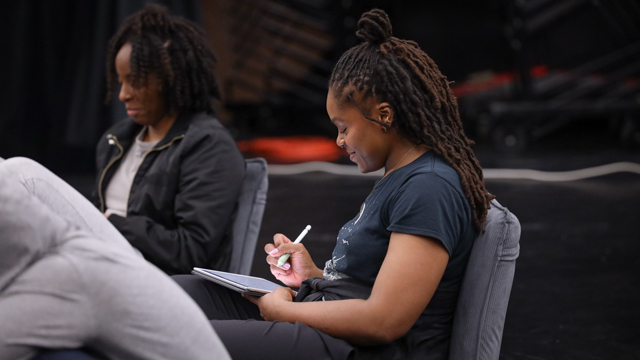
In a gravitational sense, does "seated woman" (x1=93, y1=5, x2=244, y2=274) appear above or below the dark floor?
above

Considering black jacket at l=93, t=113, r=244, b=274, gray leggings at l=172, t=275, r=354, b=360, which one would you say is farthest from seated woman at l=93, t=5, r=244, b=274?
gray leggings at l=172, t=275, r=354, b=360

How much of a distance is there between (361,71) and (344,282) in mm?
393

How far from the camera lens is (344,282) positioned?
1190mm

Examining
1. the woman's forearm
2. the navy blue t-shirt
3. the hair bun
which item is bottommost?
the woman's forearm

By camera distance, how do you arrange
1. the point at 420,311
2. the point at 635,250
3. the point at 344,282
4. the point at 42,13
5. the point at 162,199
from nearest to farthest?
the point at 420,311, the point at 344,282, the point at 162,199, the point at 635,250, the point at 42,13

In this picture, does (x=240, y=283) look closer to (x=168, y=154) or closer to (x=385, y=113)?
(x=385, y=113)

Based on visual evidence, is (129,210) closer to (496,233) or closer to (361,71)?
(361,71)

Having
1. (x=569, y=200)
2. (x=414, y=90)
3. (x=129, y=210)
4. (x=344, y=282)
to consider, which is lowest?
(x=569, y=200)

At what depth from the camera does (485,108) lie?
630cm

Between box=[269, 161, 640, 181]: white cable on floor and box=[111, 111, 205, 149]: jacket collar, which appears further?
box=[269, 161, 640, 181]: white cable on floor

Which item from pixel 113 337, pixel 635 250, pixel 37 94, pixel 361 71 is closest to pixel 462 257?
pixel 361 71

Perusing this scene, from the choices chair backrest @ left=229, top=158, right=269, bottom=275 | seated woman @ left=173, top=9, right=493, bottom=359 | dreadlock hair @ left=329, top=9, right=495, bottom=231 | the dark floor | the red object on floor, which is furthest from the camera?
the red object on floor

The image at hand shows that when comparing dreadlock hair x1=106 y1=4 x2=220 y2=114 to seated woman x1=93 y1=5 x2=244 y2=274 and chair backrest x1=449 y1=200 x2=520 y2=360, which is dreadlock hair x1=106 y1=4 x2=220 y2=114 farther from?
chair backrest x1=449 y1=200 x2=520 y2=360

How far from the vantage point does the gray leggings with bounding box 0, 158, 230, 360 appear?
75cm
